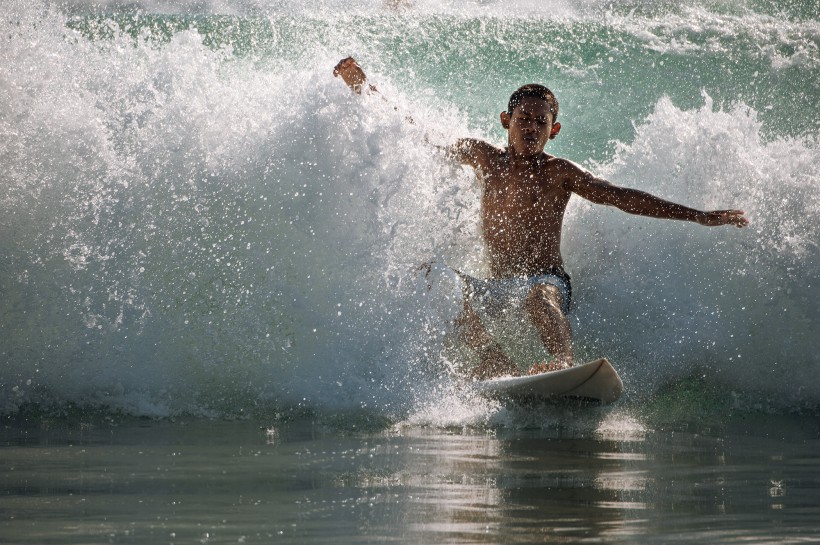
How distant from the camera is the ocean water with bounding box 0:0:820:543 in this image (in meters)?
3.87

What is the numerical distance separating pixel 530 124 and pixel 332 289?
1313 mm

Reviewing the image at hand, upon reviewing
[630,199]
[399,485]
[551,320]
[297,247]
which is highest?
[630,199]

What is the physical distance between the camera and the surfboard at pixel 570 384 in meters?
4.34

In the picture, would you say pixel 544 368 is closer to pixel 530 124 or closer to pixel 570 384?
pixel 570 384

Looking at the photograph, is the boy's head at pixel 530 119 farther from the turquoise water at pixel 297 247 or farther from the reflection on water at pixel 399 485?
the reflection on water at pixel 399 485

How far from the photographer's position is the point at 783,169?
21.2 feet

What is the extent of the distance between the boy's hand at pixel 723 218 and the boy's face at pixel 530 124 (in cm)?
88

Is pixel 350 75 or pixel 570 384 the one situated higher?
pixel 350 75

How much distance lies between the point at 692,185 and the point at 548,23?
140 inches

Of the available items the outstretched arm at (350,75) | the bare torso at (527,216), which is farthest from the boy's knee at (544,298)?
the outstretched arm at (350,75)

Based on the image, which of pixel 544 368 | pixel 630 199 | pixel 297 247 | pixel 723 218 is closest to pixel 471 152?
pixel 630 199

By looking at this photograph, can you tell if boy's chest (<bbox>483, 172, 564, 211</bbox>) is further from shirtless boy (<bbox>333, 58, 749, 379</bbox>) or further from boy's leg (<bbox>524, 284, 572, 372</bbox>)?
boy's leg (<bbox>524, 284, 572, 372</bbox>)

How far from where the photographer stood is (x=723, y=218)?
17.4 ft

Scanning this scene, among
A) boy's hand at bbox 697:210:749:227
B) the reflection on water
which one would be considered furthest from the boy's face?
the reflection on water
